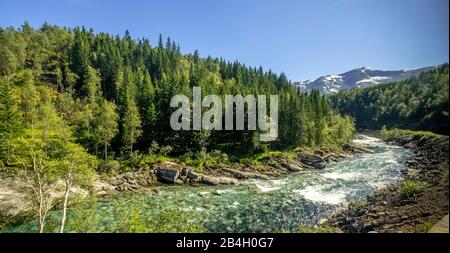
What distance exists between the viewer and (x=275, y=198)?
104 ft

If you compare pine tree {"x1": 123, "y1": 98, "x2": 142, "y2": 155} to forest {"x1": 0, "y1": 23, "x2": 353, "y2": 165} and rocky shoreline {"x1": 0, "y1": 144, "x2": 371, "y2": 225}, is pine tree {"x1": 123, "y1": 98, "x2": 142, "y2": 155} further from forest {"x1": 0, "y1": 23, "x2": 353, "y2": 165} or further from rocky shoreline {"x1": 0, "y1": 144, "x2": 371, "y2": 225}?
rocky shoreline {"x1": 0, "y1": 144, "x2": 371, "y2": 225}

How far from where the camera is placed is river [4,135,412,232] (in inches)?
967

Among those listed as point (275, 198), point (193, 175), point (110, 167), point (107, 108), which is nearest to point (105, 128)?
point (107, 108)

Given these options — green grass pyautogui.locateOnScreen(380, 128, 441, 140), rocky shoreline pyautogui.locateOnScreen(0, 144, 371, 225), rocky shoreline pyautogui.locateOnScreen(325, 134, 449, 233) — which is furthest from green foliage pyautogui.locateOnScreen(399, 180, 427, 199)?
rocky shoreline pyautogui.locateOnScreen(0, 144, 371, 225)

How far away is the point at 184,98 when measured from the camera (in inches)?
2339

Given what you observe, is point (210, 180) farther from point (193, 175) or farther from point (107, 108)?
point (107, 108)

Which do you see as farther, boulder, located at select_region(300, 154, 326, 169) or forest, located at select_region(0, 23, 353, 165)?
boulder, located at select_region(300, 154, 326, 169)

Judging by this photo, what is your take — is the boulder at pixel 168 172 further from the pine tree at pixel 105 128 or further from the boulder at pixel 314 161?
the boulder at pixel 314 161

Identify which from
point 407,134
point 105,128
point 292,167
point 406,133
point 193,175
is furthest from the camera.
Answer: point 292,167

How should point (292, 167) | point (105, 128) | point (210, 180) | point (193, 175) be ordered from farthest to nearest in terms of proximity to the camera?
point (292, 167), point (105, 128), point (193, 175), point (210, 180)

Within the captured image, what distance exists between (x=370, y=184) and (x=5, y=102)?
171ft

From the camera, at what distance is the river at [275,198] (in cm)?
2456
